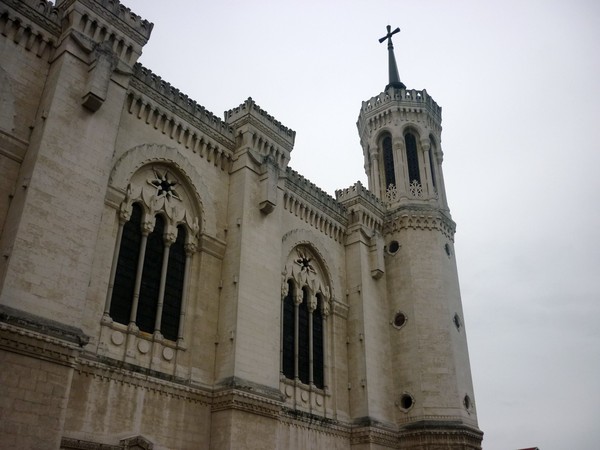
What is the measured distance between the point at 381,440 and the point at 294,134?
48.1 ft

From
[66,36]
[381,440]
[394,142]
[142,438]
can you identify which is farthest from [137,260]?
[394,142]

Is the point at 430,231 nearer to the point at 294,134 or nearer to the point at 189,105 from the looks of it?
the point at 294,134

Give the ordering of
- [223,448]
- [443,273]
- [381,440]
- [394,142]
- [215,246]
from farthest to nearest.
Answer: [394,142], [443,273], [381,440], [215,246], [223,448]

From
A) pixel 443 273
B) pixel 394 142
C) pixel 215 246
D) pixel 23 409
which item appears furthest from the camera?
pixel 394 142

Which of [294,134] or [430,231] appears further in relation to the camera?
[430,231]

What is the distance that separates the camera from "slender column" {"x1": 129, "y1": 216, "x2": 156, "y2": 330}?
18719mm

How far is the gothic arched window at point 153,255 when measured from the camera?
18984 mm

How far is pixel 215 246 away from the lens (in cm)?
2258

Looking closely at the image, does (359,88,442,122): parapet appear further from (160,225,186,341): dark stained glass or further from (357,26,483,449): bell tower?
(160,225,186,341): dark stained glass

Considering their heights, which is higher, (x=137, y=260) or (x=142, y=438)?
(x=137, y=260)

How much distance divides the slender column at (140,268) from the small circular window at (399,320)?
15.2 m

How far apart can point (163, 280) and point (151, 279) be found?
415 mm

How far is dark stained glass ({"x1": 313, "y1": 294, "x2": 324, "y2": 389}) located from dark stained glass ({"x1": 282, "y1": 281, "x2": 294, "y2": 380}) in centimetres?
163

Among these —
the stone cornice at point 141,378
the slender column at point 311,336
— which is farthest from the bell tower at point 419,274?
the stone cornice at point 141,378
